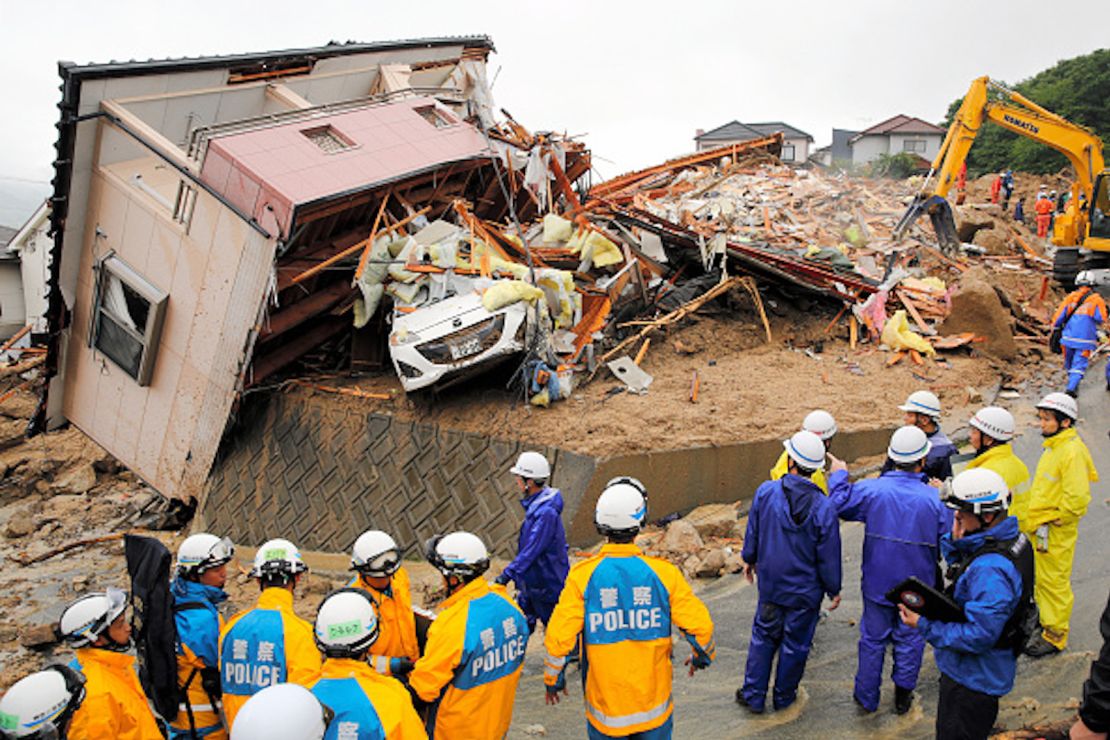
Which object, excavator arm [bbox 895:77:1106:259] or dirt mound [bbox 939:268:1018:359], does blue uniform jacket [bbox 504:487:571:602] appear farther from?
excavator arm [bbox 895:77:1106:259]

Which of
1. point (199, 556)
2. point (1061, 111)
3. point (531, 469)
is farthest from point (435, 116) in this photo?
point (1061, 111)

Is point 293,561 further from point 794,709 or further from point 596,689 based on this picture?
point 794,709

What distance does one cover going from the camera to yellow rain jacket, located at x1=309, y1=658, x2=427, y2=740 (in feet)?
9.66

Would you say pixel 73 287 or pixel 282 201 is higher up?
pixel 282 201

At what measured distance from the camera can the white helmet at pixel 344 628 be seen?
3.10 meters

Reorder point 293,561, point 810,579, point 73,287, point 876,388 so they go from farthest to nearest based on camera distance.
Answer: point 73,287 < point 876,388 < point 810,579 < point 293,561

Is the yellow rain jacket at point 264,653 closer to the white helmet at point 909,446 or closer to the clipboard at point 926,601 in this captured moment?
the clipboard at point 926,601

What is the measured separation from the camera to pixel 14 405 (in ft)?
58.3

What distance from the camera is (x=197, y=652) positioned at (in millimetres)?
4086

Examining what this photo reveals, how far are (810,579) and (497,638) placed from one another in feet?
6.86

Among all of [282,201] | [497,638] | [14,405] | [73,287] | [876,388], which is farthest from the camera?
[14,405]

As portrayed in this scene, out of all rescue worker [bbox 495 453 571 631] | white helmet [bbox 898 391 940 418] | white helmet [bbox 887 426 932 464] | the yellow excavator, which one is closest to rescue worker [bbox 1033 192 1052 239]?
the yellow excavator

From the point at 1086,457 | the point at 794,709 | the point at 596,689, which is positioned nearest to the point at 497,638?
the point at 596,689

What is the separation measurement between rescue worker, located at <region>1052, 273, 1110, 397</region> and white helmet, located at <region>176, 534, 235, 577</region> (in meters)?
9.84
